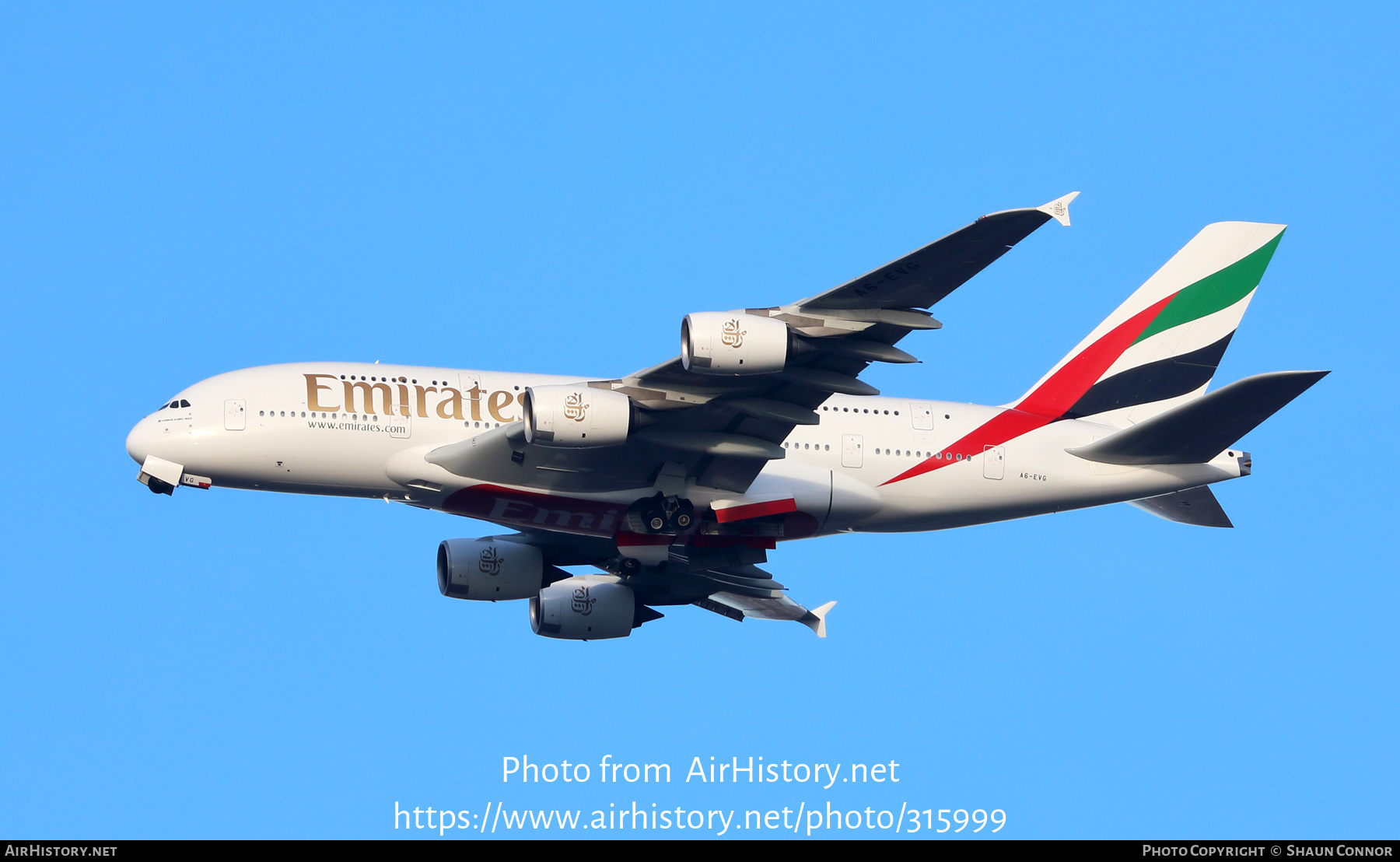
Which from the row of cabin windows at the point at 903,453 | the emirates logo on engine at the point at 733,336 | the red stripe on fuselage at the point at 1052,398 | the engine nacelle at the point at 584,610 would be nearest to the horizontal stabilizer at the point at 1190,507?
the red stripe on fuselage at the point at 1052,398

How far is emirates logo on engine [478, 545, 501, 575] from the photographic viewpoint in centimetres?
3875

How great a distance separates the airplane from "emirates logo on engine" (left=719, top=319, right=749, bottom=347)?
33 mm

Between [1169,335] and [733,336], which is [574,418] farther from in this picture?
[1169,335]

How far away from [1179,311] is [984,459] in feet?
24.5

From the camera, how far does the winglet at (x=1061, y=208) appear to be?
84.4ft

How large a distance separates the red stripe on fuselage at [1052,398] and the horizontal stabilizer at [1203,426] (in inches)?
55.0

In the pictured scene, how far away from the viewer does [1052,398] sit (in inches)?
1473

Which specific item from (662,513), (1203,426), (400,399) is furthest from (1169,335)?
(400,399)

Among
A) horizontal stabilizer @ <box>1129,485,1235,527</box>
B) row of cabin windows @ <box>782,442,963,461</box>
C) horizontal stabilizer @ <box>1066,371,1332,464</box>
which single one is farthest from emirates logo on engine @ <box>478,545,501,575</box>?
horizontal stabilizer @ <box>1129,485,1235,527</box>

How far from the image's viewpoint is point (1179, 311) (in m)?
39.1
